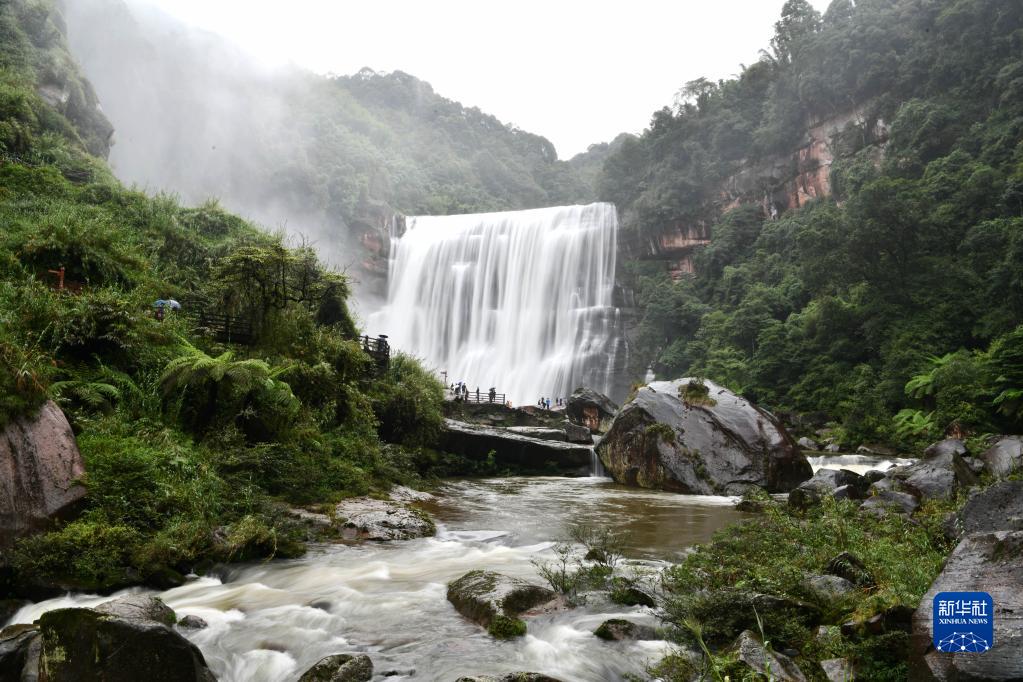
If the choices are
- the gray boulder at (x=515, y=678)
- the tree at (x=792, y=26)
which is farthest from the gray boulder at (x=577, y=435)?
the tree at (x=792, y=26)

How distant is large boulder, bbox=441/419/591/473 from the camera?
58.8 feet

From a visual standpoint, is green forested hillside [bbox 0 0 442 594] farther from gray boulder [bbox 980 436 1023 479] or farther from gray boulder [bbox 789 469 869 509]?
gray boulder [bbox 980 436 1023 479]

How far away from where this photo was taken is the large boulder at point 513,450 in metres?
17.9

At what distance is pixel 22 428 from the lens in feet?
20.3

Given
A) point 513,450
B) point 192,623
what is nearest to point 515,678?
point 192,623

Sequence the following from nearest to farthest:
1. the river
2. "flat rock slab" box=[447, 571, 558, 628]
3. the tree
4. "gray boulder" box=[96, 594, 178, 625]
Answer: "gray boulder" box=[96, 594, 178, 625]
the river
"flat rock slab" box=[447, 571, 558, 628]
the tree

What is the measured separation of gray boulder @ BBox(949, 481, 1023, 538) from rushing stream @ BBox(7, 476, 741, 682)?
293 cm

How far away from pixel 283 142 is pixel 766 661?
79.0 m

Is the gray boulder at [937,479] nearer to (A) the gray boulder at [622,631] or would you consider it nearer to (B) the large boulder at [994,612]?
(B) the large boulder at [994,612]

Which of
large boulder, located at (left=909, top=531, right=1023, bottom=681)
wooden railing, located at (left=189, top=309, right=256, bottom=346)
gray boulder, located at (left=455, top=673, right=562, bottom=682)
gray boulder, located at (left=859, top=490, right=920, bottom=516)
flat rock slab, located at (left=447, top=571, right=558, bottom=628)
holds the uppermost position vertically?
wooden railing, located at (left=189, top=309, right=256, bottom=346)

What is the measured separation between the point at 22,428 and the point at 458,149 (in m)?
107

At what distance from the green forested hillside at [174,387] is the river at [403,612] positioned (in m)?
0.59

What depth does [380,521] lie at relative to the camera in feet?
29.7

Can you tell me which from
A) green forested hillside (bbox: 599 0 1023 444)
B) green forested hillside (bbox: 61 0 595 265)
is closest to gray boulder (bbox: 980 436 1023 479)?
green forested hillside (bbox: 599 0 1023 444)
